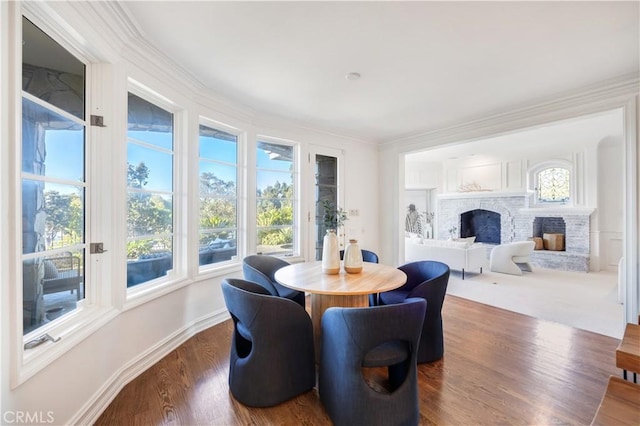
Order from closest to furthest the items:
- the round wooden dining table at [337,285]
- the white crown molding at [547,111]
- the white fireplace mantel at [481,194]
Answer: the round wooden dining table at [337,285] < the white crown molding at [547,111] < the white fireplace mantel at [481,194]

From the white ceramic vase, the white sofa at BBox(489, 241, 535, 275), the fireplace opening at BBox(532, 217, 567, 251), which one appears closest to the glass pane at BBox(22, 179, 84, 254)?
the white ceramic vase

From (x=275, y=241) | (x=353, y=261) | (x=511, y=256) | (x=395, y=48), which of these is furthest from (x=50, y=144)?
(x=511, y=256)

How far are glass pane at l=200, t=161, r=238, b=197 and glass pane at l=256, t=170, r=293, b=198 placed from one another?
1.35 ft

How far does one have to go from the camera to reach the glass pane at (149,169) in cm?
221

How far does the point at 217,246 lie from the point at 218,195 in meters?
0.61

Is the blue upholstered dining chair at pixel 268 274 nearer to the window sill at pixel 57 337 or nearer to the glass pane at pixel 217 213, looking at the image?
the glass pane at pixel 217 213

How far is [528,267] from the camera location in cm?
582

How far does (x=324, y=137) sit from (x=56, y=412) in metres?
3.94

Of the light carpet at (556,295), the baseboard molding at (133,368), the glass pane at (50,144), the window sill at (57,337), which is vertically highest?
the glass pane at (50,144)

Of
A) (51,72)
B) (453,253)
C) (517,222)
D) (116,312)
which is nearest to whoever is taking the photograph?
(51,72)

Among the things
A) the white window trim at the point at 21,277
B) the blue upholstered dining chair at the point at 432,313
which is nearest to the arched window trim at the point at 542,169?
the blue upholstered dining chair at the point at 432,313

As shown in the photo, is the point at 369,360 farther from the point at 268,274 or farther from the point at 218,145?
the point at 218,145

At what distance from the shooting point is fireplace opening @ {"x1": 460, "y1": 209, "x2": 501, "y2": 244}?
24.9ft

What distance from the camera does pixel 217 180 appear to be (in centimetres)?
318
